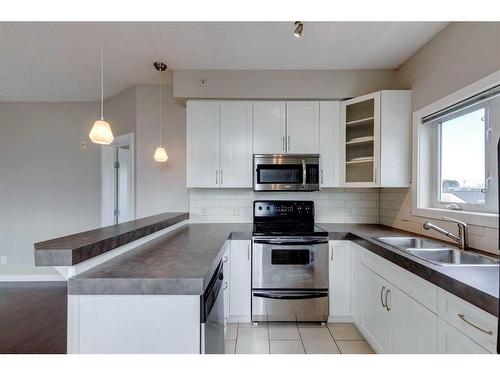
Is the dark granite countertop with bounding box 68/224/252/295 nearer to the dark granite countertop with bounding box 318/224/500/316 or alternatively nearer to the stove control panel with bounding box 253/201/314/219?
the dark granite countertop with bounding box 318/224/500/316

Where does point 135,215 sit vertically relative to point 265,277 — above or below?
above

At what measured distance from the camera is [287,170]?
9.06 feet

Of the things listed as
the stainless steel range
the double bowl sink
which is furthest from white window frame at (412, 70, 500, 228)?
the stainless steel range

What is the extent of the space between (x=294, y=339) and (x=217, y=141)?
199 centimetres

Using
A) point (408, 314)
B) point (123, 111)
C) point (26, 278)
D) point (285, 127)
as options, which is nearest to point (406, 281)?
point (408, 314)

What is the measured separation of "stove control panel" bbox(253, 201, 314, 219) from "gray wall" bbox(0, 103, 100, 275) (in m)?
2.33

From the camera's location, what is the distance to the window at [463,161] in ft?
5.57

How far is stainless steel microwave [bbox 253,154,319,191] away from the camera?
2.73 m

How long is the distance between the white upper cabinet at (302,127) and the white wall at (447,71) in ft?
2.96

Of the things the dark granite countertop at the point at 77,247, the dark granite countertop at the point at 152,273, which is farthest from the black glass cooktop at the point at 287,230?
the dark granite countertop at the point at 77,247

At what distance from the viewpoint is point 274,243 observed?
2.39 meters
